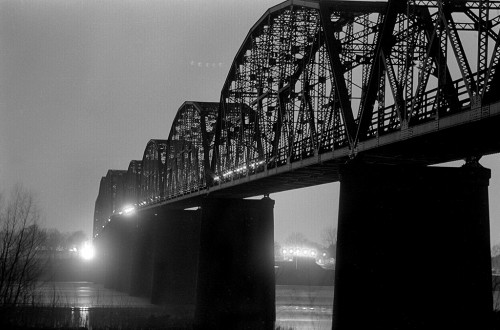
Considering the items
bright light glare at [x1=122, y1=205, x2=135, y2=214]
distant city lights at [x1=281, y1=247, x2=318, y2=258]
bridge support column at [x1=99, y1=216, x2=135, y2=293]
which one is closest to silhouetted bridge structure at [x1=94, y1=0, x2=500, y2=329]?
bridge support column at [x1=99, y1=216, x2=135, y2=293]

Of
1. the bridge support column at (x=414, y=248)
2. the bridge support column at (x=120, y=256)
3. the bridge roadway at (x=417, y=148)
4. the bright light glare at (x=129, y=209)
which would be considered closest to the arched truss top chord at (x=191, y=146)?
the bridge support column at (x=120, y=256)

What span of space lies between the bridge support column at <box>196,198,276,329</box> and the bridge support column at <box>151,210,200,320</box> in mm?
17098

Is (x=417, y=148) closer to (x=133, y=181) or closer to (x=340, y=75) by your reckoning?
(x=340, y=75)

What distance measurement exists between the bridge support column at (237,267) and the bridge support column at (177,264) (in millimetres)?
17098

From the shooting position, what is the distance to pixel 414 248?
27.7 meters

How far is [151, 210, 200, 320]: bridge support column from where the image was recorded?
69.9 metres

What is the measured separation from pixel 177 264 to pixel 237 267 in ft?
68.2

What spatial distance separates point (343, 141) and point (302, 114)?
7.79 m

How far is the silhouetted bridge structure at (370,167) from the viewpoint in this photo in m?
25.2

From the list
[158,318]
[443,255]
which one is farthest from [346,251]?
[158,318]

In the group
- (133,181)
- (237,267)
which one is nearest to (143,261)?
(237,267)

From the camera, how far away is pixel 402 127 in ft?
81.5

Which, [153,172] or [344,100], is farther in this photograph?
[153,172]

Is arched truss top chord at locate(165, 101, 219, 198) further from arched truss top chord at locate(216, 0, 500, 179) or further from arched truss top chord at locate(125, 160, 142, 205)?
arched truss top chord at locate(125, 160, 142, 205)
